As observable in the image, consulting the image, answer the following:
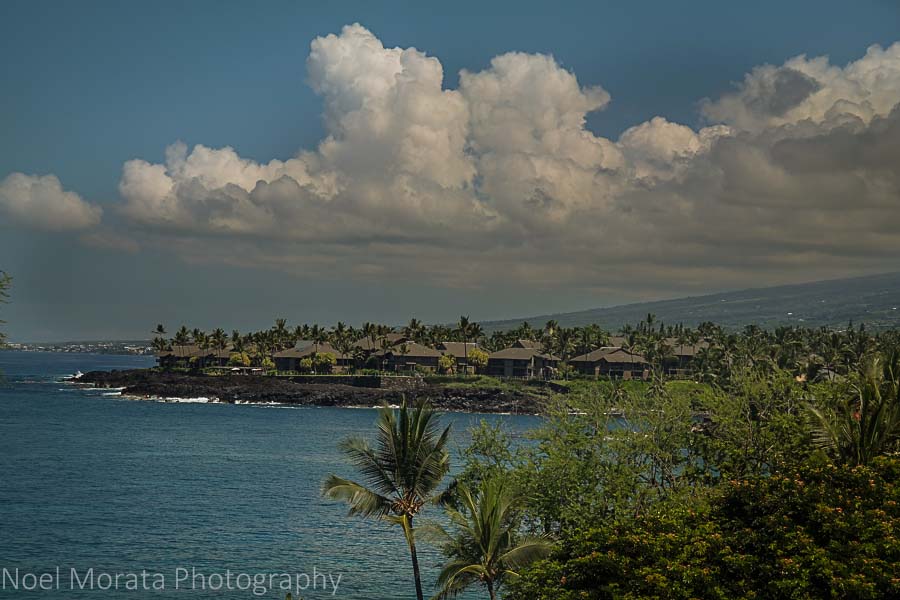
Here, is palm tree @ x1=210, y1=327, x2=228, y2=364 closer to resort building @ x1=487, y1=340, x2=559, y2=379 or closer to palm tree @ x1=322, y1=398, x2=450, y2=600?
resort building @ x1=487, y1=340, x2=559, y2=379

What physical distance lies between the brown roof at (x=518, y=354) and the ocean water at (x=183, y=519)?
6546cm

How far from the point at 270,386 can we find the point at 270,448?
60702mm

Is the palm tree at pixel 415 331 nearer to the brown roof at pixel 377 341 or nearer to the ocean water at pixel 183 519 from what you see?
the brown roof at pixel 377 341

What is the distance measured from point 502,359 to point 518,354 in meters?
3.00

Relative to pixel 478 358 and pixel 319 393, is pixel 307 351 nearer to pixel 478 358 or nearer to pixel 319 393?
pixel 319 393

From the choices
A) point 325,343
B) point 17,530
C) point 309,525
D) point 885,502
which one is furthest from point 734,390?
point 325,343

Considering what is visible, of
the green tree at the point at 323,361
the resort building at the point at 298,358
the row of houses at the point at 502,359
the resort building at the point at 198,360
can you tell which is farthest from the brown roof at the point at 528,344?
the resort building at the point at 198,360

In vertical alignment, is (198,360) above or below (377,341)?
below

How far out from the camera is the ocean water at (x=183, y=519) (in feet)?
117

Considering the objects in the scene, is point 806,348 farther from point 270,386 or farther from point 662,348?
point 270,386

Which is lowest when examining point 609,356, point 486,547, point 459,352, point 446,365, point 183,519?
point 183,519

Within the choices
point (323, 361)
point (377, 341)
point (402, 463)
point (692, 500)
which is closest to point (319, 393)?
point (323, 361)

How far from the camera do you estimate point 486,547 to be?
23.9 meters

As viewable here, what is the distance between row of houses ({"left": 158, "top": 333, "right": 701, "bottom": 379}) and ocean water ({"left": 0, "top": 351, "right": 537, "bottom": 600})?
63061 mm
